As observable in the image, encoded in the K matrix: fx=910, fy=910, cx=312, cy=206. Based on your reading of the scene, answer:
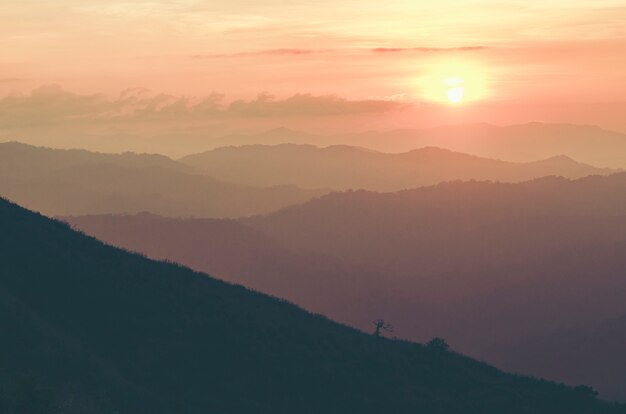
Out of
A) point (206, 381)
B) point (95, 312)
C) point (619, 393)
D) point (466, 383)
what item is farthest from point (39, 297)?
point (619, 393)

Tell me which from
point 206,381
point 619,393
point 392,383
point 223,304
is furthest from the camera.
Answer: point 619,393

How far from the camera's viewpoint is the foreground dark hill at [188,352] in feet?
166

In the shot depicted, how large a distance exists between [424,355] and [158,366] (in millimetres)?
21469

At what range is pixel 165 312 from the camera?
6250 cm

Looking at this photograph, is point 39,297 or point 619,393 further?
point 619,393

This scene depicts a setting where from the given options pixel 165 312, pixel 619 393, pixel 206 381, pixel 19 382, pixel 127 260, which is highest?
pixel 619 393

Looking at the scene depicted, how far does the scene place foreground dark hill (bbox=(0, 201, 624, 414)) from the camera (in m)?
50.6

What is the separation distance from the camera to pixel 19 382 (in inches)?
1651

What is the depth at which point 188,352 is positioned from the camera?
57.7m

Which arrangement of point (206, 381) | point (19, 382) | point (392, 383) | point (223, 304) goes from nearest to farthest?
point (19, 382) < point (206, 381) < point (392, 383) < point (223, 304)

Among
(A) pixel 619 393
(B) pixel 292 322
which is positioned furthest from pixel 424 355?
(A) pixel 619 393

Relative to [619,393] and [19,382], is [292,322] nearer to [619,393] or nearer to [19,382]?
[19,382]

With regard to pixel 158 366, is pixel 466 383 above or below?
above

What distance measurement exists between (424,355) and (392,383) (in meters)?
8.34
